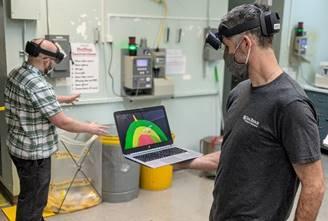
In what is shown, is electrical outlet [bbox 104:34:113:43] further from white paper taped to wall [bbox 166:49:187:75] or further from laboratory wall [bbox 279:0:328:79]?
laboratory wall [bbox 279:0:328:79]

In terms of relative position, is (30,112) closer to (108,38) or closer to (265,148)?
(108,38)

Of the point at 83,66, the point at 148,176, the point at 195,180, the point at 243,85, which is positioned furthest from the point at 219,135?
the point at 243,85

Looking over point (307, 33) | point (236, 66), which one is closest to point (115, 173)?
point (236, 66)

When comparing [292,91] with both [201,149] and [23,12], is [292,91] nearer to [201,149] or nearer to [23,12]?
[23,12]

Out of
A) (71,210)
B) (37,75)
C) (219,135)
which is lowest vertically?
(71,210)

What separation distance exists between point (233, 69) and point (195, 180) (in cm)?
267

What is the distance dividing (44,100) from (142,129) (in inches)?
33.5

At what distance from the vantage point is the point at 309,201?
1.29 meters

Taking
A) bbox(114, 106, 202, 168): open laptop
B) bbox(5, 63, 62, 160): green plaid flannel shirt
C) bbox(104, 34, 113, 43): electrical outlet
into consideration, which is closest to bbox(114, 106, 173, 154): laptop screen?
bbox(114, 106, 202, 168): open laptop

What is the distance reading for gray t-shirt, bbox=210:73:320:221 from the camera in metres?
1.27

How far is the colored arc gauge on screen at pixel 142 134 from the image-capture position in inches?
73.8

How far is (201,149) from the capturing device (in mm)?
4355

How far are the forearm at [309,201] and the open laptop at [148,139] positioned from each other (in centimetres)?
62

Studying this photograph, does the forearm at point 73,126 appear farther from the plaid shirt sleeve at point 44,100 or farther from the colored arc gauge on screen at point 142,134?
the colored arc gauge on screen at point 142,134
